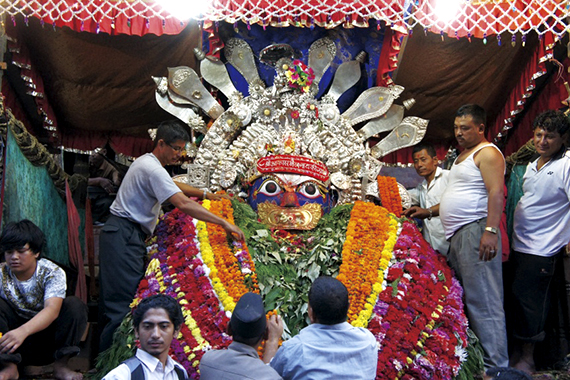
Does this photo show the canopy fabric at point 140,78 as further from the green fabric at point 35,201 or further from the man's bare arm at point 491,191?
the man's bare arm at point 491,191

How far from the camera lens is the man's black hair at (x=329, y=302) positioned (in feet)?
10.7

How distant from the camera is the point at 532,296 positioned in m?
5.05

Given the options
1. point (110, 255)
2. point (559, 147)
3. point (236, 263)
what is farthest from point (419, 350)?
point (110, 255)

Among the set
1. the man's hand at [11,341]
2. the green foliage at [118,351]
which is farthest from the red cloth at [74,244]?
the man's hand at [11,341]

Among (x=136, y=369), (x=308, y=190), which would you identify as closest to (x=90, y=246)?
(x=308, y=190)

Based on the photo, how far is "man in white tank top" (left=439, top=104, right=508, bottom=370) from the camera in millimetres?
4762

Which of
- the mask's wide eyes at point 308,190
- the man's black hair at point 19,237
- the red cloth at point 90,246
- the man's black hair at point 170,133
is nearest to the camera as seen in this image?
the man's black hair at point 19,237

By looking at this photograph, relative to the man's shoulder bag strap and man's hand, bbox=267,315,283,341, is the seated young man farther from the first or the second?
man's hand, bbox=267,315,283,341

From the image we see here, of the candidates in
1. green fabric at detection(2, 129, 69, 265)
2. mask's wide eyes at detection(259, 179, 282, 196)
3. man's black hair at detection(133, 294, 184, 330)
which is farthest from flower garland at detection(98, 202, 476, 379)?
green fabric at detection(2, 129, 69, 265)

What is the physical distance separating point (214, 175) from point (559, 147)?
3.17 metres

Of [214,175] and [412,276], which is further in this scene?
[214,175]

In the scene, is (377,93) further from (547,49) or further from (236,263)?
(236,263)

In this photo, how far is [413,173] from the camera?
7.65m

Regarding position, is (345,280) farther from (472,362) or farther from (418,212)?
(418,212)
